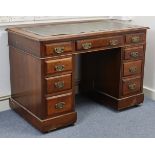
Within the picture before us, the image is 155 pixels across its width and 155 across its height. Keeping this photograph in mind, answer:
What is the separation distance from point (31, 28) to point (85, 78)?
75 cm

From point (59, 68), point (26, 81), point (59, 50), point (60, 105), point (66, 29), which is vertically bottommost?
point (60, 105)

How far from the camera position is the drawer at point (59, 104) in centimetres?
215

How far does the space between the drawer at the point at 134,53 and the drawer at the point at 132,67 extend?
1.7 inches

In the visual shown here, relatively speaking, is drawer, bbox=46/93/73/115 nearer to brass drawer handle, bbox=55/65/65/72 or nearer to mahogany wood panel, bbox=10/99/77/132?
mahogany wood panel, bbox=10/99/77/132

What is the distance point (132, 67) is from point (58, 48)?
74 cm

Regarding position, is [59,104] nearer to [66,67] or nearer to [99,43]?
[66,67]

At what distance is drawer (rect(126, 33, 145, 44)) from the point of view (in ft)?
8.00

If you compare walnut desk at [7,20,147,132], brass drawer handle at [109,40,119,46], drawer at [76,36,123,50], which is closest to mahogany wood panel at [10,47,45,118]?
walnut desk at [7,20,147,132]

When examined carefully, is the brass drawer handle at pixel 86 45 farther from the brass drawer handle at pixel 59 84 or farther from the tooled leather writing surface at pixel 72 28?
the brass drawer handle at pixel 59 84

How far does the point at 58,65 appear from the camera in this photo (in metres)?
2.09

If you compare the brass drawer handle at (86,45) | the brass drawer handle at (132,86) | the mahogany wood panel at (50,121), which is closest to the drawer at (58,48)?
the brass drawer handle at (86,45)

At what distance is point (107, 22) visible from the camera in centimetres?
279

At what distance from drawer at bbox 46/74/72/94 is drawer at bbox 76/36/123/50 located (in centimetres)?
23

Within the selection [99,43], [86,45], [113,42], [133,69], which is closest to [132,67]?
[133,69]
